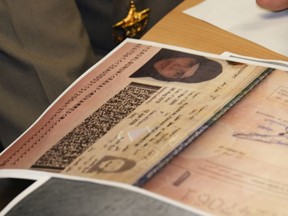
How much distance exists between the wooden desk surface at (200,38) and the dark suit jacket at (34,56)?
15 cm

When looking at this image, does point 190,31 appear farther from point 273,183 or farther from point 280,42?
point 273,183

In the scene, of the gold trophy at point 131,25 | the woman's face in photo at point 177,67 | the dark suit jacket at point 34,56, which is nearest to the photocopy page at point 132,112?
the woman's face in photo at point 177,67

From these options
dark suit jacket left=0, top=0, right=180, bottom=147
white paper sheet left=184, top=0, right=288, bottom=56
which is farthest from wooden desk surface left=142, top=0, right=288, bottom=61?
Answer: dark suit jacket left=0, top=0, right=180, bottom=147

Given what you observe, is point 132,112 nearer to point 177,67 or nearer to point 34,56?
point 177,67

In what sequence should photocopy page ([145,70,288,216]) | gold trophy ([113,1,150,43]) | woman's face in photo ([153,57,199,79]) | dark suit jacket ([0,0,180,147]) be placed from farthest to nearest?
gold trophy ([113,1,150,43]), dark suit jacket ([0,0,180,147]), woman's face in photo ([153,57,199,79]), photocopy page ([145,70,288,216])

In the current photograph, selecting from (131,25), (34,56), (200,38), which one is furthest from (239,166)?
(131,25)

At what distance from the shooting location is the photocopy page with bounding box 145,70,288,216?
427mm

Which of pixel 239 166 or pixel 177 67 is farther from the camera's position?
pixel 177 67

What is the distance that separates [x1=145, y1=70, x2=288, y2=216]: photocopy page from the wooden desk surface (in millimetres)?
109

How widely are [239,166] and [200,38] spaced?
9.1 inches

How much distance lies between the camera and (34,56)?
28.6 inches

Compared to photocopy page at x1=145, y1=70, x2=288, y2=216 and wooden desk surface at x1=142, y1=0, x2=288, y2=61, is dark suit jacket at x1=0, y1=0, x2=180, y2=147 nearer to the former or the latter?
wooden desk surface at x1=142, y1=0, x2=288, y2=61

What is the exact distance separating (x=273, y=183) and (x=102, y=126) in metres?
0.16

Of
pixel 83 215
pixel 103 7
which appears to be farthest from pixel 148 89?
pixel 103 7
